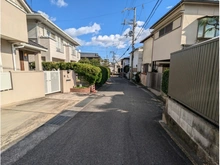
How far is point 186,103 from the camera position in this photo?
129 inches

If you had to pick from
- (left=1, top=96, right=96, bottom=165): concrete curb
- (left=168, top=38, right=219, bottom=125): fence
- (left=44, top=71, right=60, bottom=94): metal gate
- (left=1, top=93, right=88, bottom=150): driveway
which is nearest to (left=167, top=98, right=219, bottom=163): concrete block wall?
(left=168, top=38, right=219, bottom=125): fence

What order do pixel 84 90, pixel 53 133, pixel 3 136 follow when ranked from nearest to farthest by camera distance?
1. pixel 3 136
2. pixel 53 133
3. pixel 84 90

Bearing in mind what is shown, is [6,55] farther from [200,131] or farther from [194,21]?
[194,21]

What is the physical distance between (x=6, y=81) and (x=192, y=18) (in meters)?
11.7

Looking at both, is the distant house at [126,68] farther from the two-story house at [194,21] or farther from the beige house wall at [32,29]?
the beige house wall at [32,29]

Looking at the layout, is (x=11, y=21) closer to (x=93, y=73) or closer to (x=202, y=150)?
(x=93, y=73)

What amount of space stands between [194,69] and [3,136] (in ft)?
17.2

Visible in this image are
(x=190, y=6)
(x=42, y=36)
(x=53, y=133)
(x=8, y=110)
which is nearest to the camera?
(x=53, y=133)

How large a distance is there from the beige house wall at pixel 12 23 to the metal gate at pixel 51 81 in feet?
7.63

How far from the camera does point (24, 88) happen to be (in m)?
6.25

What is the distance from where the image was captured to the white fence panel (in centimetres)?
522

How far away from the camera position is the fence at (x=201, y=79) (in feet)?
7.54

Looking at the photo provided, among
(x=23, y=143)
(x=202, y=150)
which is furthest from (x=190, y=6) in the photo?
(x=23, y=143)

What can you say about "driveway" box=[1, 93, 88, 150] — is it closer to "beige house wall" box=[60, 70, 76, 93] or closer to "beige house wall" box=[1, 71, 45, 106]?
"beige house wall" box=[1, 71, 45, 106]
